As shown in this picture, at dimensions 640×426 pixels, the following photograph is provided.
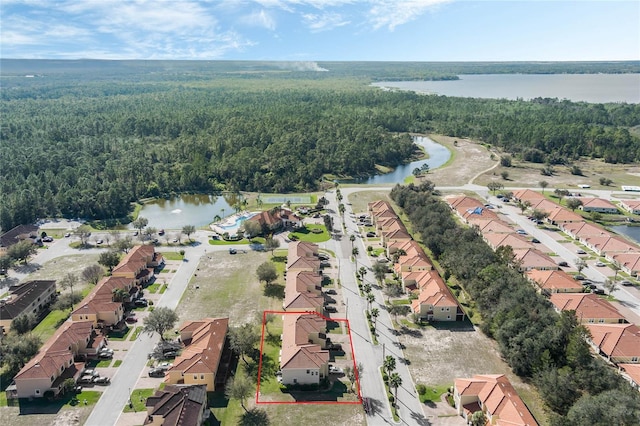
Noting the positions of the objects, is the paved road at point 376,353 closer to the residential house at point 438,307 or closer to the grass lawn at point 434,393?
the grass lawn at point 434,393

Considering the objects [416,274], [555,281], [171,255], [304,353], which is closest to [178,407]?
[304,353]

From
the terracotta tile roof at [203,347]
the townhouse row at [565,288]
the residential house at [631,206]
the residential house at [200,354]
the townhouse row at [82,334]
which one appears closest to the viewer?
the townhouse row at [82,334]

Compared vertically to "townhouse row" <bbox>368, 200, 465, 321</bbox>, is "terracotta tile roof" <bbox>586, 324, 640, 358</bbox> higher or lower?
lower

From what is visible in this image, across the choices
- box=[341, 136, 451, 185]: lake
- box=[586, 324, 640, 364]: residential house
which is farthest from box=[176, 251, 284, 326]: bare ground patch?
→ box=[341, 136, 451, 185]: lake

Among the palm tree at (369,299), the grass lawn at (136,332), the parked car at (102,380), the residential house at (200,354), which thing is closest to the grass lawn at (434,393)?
the palm tree at (369,299)

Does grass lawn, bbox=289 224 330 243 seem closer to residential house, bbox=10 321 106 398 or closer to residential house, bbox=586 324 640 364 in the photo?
residential house, bbox=10 321 106 398

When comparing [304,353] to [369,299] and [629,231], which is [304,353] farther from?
[629,231]

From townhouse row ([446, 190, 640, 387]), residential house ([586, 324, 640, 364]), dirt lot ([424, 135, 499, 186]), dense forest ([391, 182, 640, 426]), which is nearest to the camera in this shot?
dense forest ([391, 182, 640, 426])
